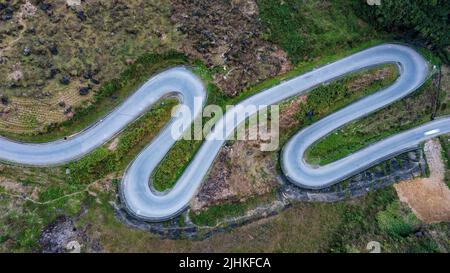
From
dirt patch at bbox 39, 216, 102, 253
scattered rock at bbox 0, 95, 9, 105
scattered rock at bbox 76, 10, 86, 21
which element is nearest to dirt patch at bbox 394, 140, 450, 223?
dirt patch at bbox 39, 216, 102, 253

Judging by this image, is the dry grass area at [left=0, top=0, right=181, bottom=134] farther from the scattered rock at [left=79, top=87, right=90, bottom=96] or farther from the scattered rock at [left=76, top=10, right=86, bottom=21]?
the scattered rock at [left=79, top=87, right=90, bottom=96]

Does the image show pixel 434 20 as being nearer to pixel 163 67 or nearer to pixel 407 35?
pixel 407 35

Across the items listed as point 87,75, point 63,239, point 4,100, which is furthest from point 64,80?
point 63,239

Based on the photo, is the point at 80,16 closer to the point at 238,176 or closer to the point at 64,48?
the point at 64,48

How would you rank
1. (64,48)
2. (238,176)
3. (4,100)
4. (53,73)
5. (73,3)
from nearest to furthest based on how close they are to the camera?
(4,100)
(53,73)
(64,48)
(238,176)
(73,3)
